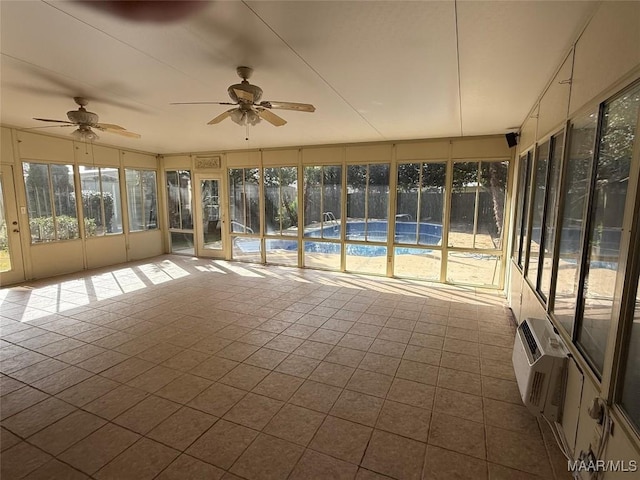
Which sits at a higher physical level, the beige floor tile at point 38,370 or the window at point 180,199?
the window at point 180,199

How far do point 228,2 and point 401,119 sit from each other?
9.79ft

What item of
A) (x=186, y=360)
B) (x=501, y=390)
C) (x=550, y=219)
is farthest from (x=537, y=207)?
(x=186, y=360)

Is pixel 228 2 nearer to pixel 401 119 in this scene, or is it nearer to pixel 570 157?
pixel 570 157

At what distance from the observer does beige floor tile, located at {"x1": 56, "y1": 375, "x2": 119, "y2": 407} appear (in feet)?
7.87

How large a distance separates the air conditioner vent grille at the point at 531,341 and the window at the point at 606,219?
0.29 metres

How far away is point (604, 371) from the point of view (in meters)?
1.51

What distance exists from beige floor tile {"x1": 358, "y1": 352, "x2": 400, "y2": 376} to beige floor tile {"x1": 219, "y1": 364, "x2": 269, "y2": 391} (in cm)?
92

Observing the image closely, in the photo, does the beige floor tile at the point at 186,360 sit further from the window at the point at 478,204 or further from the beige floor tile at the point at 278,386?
the window at the point at 478,204

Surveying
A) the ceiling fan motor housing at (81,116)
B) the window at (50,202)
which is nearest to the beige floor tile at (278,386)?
the ceiling fan motor housing at (81,116)

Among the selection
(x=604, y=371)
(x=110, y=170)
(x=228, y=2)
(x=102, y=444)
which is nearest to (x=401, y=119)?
(x=228, y=2)

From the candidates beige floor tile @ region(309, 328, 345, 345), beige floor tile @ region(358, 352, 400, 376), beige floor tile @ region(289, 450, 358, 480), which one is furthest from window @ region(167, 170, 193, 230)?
beige floor tile @ region(289, 450, 358, 480)

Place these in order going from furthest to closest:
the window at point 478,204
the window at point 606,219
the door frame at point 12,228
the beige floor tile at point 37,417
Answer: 1. the window at point 478,204
2. the door frame at point 12,228
3. the beige floor tile at point 37,417
4. the window at point 606,219

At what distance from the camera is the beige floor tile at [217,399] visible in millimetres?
2316

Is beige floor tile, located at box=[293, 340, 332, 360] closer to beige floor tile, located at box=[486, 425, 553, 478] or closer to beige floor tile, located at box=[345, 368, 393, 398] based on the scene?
beige floor tile, located at box=[345, 368, 393, 398]
